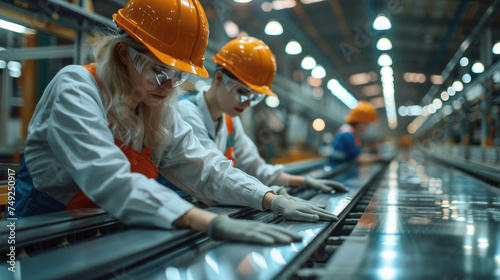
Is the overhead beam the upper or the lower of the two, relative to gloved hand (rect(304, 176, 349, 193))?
upper

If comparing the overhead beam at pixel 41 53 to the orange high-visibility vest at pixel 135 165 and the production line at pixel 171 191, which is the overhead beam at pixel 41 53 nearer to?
the production line at pixel 171 191

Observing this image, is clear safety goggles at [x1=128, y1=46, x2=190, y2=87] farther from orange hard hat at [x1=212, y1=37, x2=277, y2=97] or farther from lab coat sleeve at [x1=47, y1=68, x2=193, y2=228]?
orange hard hat at [x1=212, y1=37, x2=277, y2=97]

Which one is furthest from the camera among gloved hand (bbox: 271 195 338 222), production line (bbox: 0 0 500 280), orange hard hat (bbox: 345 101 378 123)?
orange hard hat (bbox: 345 101 378 123)

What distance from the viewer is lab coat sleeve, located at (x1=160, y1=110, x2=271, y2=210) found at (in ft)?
5.74

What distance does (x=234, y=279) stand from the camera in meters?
1.01

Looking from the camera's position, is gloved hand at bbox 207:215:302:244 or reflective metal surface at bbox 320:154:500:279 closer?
reflective metal surface at bbox 320:154:500:279

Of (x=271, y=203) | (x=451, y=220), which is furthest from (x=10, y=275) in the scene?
(x=451, y=220)

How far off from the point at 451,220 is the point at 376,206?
1.81 ft

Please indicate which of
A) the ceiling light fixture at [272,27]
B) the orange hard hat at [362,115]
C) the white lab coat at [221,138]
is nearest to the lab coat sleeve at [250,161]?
the white lab coat at [221,138]

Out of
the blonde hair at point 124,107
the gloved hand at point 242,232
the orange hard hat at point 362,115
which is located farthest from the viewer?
the orange hard hat at point 362,115

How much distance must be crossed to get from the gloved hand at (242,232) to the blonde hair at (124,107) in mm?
554

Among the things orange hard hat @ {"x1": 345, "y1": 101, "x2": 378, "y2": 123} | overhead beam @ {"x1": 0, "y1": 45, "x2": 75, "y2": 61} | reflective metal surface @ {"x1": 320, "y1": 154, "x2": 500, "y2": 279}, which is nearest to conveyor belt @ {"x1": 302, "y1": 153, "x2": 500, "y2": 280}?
reflective metal surface @ {"x1": 320, "y1": 154, "x2": 500, "y2": 279}

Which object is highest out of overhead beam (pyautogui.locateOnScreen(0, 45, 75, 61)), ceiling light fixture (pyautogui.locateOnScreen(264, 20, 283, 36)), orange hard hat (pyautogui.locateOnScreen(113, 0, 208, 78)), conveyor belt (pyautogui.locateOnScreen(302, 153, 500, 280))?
ceiling light fixture (pyautogui.locateOnScreen(264, 20, 283, 36))

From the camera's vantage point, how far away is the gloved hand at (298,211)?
1.70 meters
